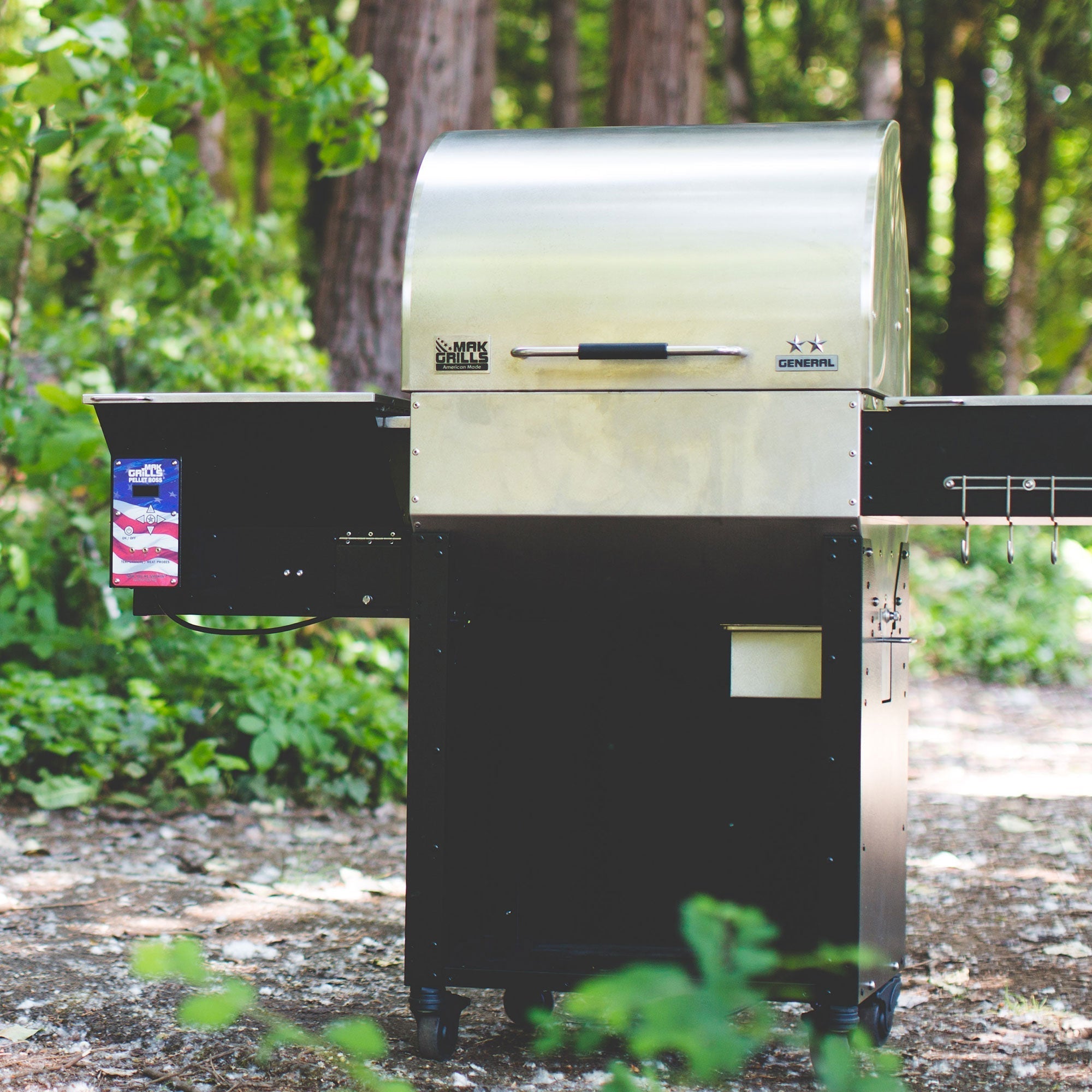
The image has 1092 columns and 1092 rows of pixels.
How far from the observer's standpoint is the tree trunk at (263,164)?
56.2ft

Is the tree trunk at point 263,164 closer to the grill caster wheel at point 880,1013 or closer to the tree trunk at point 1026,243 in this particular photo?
the tree trunk at point 1026,243

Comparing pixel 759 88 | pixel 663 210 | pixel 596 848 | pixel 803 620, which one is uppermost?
pixel 759 88

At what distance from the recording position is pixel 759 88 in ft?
57.9

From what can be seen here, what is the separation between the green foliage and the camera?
11195 millimetres

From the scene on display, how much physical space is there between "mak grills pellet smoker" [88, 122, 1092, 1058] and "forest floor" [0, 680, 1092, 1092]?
0.23 m

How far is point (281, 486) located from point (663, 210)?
1.12 m

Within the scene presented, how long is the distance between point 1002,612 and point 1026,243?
5841 millimetres

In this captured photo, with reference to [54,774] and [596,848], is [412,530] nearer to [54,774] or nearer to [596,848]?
[596,848]

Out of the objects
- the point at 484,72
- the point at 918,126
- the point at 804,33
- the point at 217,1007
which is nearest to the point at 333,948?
the point at 217,1007

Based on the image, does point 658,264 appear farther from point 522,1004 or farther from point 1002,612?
point 1002,612

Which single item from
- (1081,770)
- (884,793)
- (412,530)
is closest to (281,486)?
(412,530)

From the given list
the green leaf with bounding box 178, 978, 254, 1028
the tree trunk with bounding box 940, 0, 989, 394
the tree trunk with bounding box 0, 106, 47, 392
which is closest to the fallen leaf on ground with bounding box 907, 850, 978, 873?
the tree trunk with bounding box 0, 106, 47, 392

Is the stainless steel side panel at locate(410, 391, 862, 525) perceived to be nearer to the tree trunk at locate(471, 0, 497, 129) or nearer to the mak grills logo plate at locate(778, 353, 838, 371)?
the mak grills logo plate at locate(778, 353, 838, 371)

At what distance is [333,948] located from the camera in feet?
12.9
